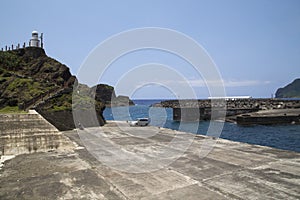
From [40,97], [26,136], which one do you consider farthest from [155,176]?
[40,97]

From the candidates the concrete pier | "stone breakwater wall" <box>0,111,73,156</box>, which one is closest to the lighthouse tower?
"stone breakwater wall" <box>0,111,73,156</box>

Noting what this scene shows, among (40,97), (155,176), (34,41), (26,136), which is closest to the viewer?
(155,176)

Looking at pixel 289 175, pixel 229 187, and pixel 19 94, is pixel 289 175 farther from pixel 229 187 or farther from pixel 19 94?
pixel 19 94

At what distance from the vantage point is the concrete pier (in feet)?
26.8

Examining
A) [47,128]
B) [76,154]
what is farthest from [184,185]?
[47,128]

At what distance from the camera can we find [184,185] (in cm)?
896

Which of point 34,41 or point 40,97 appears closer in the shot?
point 40,97

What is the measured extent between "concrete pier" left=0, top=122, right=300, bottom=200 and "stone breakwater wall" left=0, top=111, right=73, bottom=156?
47.6 inches

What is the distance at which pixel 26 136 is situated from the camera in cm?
1541

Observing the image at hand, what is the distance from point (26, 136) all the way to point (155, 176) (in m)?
10.2

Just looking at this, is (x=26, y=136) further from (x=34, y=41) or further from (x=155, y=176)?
(x=34, y=41)

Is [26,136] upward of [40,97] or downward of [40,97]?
downward

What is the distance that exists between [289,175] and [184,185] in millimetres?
4906

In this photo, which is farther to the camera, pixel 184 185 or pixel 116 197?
pixel 184 185
